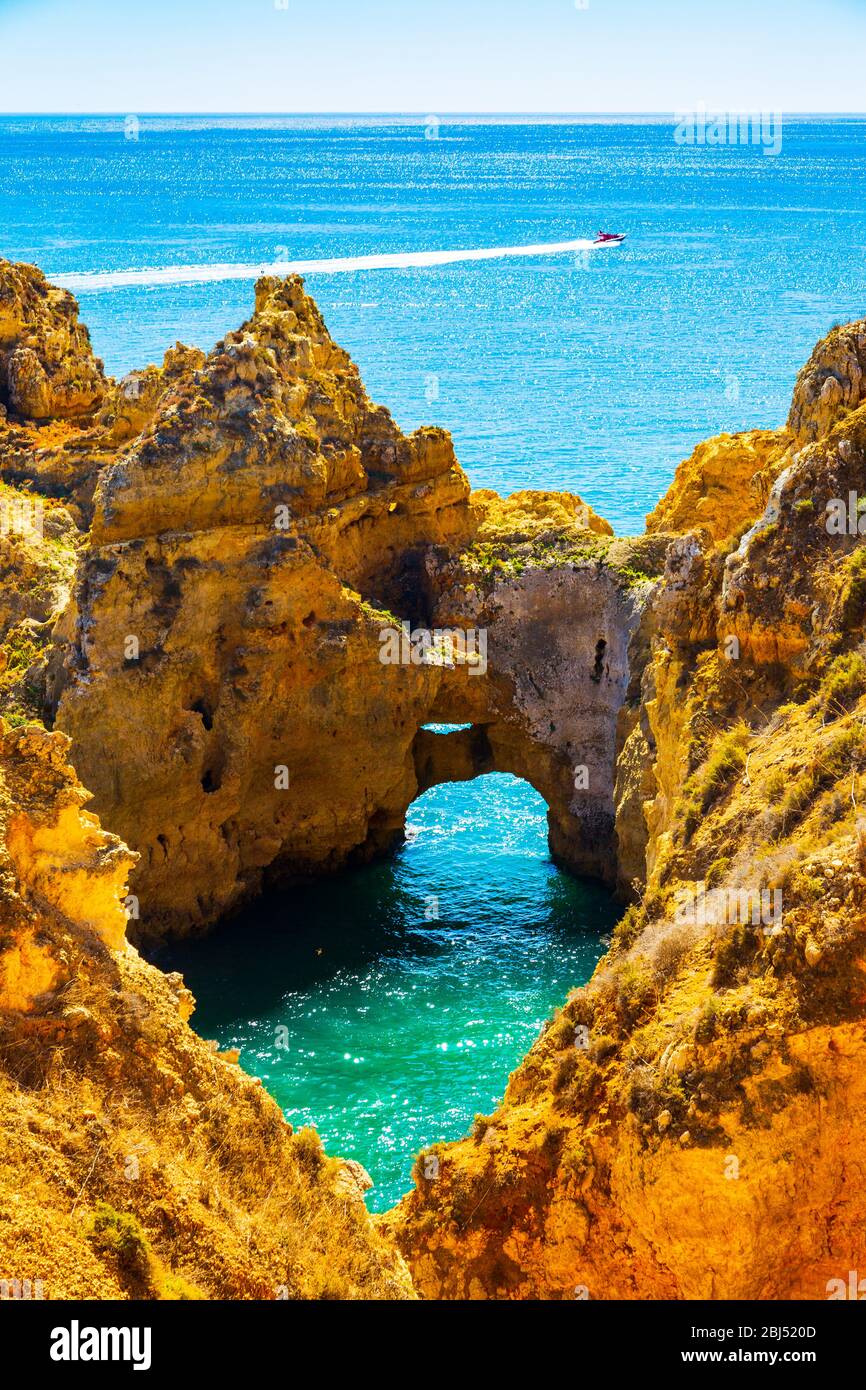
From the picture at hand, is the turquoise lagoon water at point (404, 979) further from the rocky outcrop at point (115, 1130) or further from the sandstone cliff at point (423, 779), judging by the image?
the rocky outcrop at point (115, 1130)

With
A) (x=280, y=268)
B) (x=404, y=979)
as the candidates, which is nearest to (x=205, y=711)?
(x=404, y=979)

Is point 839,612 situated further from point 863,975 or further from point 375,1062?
point 375,1062

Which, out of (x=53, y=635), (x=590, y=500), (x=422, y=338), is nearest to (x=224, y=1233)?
(x=53, y=635)

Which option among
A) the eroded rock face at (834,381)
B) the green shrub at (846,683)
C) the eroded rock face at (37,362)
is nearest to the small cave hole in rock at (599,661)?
the eroded rock face at (834,381)

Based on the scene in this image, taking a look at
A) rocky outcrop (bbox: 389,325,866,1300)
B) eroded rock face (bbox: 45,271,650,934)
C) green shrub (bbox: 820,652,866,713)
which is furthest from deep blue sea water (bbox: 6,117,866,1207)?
green shrub (bbox: 820,652,866,713)

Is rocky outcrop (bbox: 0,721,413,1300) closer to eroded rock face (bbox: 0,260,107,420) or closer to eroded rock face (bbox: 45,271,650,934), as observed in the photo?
eroded rock face (bbox: 45,271,650,934)

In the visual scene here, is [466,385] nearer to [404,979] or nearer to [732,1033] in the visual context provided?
[404,979]
